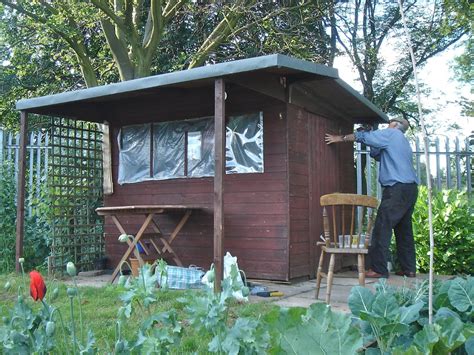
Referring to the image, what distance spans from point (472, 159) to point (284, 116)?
17.6 ft

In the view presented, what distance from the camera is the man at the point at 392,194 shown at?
5.87m

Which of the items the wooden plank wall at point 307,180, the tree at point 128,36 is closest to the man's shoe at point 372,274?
the wooden plank wall at point 307,180

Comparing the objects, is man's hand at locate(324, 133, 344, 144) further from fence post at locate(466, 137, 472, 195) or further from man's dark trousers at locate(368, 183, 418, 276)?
fence post at locate(466, 137, 472, 195)

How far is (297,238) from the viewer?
6266 millimetres

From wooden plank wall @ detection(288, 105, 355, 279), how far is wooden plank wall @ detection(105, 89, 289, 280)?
12cm

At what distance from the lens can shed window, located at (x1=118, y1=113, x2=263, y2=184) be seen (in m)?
6.43

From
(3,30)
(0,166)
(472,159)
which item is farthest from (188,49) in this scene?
(472,159)

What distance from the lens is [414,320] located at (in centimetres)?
210

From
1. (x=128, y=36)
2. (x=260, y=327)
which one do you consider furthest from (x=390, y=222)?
(x=128, y=36)

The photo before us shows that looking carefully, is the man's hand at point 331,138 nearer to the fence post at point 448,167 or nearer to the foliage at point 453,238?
the foliage at point 453,238

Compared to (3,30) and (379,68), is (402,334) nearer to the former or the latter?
(3,30)

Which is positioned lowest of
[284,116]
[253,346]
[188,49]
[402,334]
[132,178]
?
[402,334]

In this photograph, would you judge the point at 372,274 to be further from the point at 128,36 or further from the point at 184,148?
the point at 128,36

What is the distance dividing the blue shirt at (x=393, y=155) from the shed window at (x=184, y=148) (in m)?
1.36
